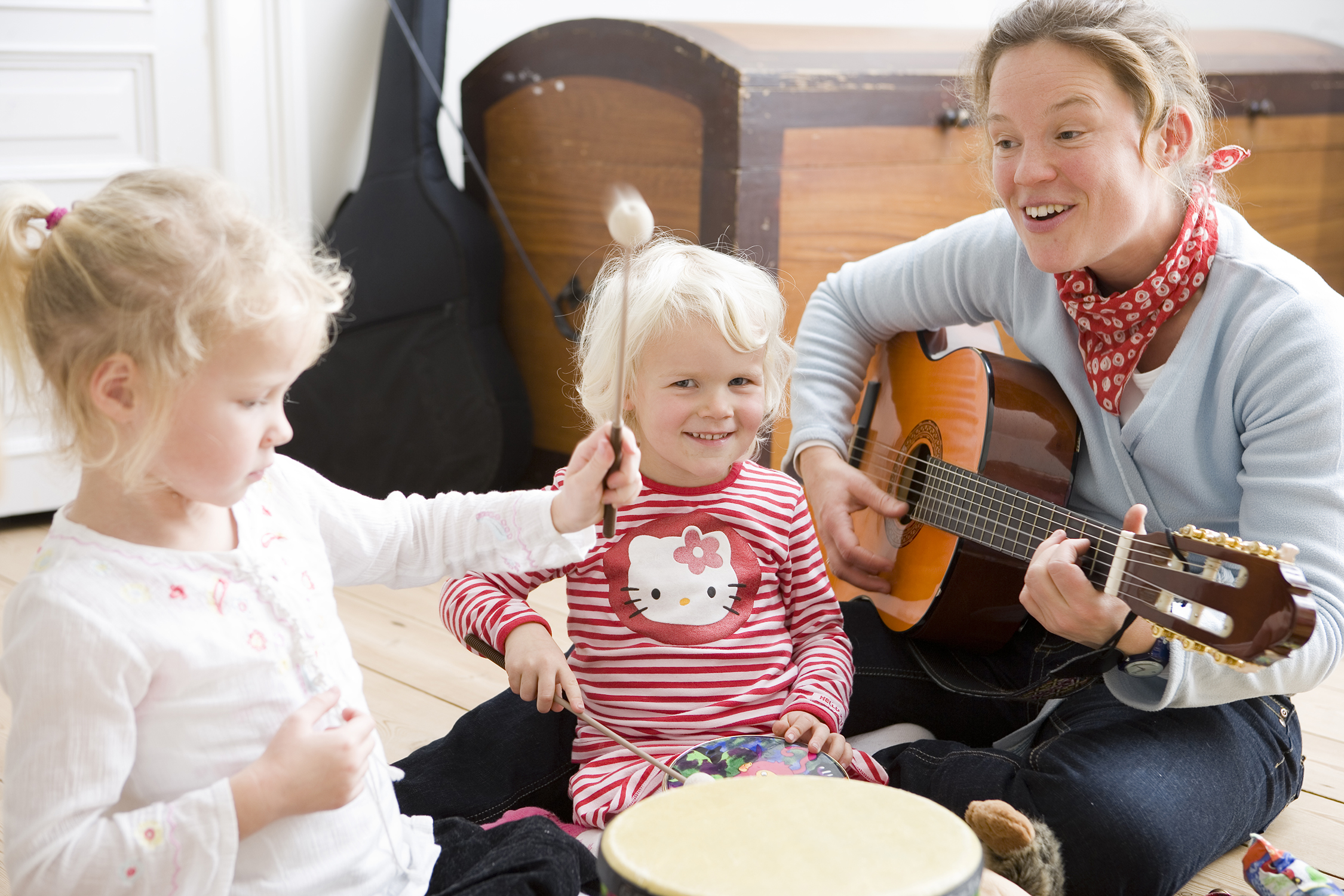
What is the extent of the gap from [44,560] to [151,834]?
0.20 m

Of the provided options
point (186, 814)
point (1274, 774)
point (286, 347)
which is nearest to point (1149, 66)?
point (1274, 774)

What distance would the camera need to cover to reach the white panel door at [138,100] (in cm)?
221

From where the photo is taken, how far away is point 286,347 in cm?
81

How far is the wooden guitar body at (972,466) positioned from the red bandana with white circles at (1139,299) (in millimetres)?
71

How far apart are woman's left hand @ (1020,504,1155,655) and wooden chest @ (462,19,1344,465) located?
3.13 feet

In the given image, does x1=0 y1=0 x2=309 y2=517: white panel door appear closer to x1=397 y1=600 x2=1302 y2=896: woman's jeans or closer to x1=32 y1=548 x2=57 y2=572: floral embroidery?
x1=397 y1=600 x2=1302 y2=896: woman's jeans

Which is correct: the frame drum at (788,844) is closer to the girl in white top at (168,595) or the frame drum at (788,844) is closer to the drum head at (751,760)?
the girl in white top at (168,595)

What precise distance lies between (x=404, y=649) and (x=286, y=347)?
3.49ft

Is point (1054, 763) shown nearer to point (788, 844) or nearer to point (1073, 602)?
point (1073, 602)

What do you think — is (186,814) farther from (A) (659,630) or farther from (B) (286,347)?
(A) (659,630)

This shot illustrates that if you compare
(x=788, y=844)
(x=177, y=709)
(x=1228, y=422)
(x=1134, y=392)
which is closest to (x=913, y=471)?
(x=1134, y=392)

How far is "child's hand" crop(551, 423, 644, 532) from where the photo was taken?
0.96 meters

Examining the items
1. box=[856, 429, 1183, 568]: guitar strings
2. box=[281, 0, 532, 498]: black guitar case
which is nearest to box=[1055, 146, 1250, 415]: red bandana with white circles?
box=[856, 429, 1183, 568]: guitar strings

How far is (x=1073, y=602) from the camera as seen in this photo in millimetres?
1079
